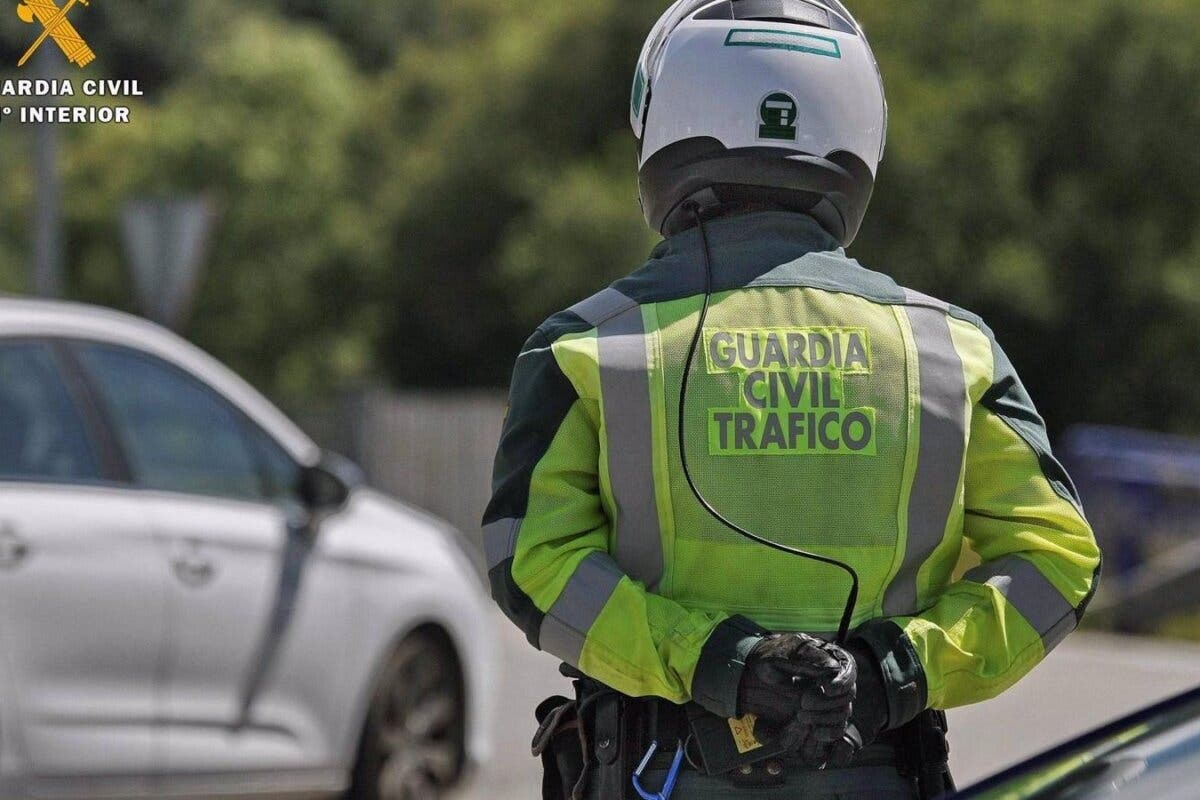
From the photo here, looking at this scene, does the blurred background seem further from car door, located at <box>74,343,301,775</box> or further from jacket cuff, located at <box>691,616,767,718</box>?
jacket cuff, located at <box>691,616,767,718</box>

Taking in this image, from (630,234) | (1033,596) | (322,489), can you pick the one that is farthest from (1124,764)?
(630,234)

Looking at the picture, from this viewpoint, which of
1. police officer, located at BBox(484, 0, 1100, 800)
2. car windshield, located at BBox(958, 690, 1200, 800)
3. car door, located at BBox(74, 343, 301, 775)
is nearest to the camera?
car windshield, located at BBox(958, 690, 1200, 800)

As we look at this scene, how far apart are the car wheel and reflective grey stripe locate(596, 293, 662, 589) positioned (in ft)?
12.3

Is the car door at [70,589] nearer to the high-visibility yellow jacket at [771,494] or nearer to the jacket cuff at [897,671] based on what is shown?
the high-visibility yellow jacket at [771,494]

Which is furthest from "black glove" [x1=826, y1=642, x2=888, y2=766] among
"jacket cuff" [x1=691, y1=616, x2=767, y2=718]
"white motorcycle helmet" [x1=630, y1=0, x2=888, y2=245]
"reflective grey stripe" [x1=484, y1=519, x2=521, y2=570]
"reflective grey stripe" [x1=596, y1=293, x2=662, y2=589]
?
"white motorcycle helmet" [x1=630, y1=0, x2=888, y2=245]

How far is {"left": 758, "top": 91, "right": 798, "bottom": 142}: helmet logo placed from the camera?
249 centimetres

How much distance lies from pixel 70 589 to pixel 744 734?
3052 mm

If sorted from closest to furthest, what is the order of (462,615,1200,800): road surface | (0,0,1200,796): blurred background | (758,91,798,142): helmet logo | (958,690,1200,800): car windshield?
1. (958,690,1200,800): car windshield
2. (758,91,798,142): helmet logo
3. (462,615,1200,800): road surface
4. (0,0,1200,796): blurred background

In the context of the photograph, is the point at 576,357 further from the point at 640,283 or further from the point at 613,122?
the point at 613,122

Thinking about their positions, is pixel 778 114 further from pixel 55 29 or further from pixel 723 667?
pixel 55 29

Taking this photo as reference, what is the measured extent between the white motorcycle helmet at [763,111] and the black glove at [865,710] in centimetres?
61

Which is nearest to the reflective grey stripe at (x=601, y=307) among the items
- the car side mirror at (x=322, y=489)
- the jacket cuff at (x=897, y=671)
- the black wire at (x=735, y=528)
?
the black wire at (x=735, y=528)

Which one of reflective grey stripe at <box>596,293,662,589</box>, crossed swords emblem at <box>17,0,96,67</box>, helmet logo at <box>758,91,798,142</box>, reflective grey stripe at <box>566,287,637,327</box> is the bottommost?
reflective grey stripe at <box>596,293,662,589</box>

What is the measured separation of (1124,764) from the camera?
7.27ft
